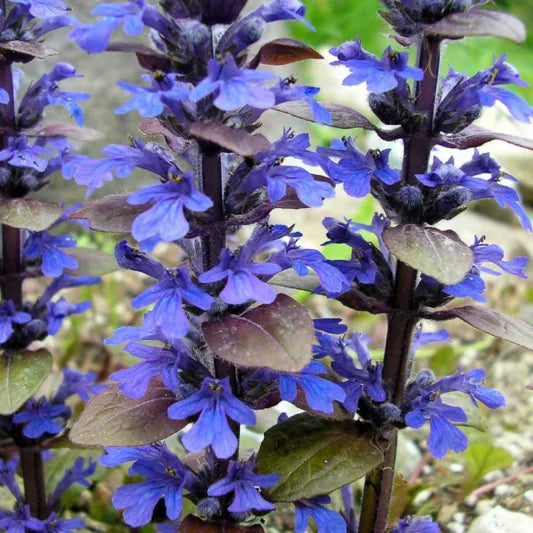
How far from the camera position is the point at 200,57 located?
1.65 m

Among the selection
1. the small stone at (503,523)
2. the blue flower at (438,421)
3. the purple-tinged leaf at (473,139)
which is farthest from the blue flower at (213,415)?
the small stone at (503,523)

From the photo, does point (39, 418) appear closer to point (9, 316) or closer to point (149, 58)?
point (9, 316)

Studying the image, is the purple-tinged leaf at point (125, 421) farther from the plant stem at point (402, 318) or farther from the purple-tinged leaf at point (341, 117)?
the purple-tinged leaf at point (341, 117)

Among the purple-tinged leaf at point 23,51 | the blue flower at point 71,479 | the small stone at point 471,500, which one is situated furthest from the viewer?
the small stone at point 471,500

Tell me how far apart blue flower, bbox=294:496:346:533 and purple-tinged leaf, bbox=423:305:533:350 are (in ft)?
1.97

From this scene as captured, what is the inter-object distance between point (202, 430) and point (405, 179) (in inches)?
34.1

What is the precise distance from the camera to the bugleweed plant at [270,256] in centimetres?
161

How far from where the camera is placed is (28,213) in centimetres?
219

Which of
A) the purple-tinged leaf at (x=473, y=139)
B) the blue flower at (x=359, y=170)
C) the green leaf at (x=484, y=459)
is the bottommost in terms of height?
the green leaf at (x=484, y=459)

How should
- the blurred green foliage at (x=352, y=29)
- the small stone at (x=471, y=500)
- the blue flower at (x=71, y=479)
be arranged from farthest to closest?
the blurred green foliage at (x=352, y=29) < the small stone at (x=471, y=500) < the blue flower at (x=71, y=479)

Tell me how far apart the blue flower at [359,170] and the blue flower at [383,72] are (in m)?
0.21

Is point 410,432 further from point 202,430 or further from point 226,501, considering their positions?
point 202,430

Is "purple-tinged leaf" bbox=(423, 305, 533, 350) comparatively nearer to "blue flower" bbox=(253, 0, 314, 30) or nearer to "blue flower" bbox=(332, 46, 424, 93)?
"blue flower" bbox=(332, 46, 424, 93)

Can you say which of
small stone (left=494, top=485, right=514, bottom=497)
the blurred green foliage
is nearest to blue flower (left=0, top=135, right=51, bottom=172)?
small stone (left=494, top=485, right=514, bottom=497)
